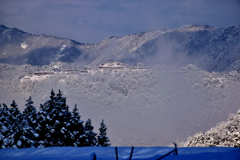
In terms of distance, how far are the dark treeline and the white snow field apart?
28.0ft

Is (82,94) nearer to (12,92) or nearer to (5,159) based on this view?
(12,92)

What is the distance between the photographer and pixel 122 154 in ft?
15.7

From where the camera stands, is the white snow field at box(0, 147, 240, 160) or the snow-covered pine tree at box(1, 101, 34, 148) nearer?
the white snow field at box(0, 147, 240, 160)

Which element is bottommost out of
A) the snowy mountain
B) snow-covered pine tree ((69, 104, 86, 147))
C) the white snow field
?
the white snow field

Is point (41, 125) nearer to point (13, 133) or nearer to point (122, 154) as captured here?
point (13, 133)

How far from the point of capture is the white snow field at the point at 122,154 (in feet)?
15.1

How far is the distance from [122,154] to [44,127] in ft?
45.7

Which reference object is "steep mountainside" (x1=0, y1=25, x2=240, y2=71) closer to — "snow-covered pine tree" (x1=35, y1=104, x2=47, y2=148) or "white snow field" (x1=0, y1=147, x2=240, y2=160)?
"snow-covered pine tree" (x1=35, y1=104, x2=47, y2=148)

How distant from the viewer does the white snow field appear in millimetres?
4594

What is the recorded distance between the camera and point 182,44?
6806 inches

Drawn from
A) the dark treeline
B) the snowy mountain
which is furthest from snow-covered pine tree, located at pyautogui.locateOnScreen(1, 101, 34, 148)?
the snowy mountain

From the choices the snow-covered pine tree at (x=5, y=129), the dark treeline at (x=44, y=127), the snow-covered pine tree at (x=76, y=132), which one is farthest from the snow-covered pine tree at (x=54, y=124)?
the snow-covered pine tree at (x=5, y=129)

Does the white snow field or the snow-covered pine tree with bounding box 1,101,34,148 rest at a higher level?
the snow-covered pine tree with bounding box 1,101,34,148

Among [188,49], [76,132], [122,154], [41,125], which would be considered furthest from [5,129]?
[188,49]
